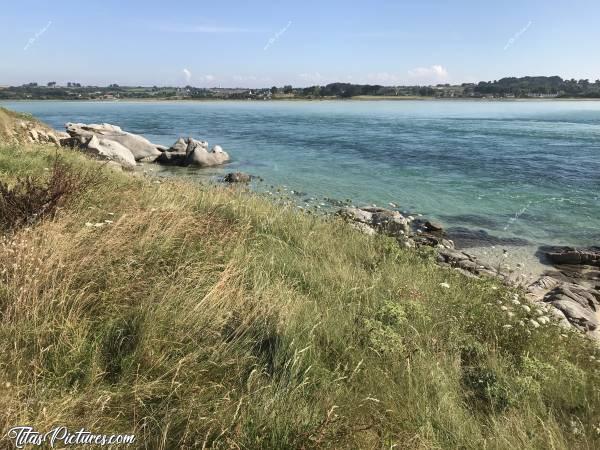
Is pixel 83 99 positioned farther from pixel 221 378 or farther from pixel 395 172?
pixel 221 378

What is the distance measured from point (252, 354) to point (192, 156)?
84.0 ft

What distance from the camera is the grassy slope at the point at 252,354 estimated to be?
2.86 meters

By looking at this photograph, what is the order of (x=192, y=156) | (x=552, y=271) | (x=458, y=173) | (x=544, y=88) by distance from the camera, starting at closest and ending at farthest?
(x=552, y=271) → (x=458, y=173) → (x=192, y=156) → (x=544, y=88)

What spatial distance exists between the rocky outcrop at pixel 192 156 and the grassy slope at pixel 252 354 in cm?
2228

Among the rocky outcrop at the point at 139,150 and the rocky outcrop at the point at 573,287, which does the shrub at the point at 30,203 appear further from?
the rocky outcrop at the point at 139,150

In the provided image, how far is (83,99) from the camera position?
14850cm

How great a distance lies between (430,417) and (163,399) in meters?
1.95

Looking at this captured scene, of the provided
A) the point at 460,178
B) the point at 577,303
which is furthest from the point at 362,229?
the point at 460,178

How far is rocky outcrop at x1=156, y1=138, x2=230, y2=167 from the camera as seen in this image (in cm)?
2754

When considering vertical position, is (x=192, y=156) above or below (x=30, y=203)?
below

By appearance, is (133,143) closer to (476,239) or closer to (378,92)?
(476,239)

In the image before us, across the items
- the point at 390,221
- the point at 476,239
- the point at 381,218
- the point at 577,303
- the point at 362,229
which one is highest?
the point at 362,229

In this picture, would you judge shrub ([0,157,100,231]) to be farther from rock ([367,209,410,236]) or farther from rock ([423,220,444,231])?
rock ([423,220,444,231])

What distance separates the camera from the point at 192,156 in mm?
27844
